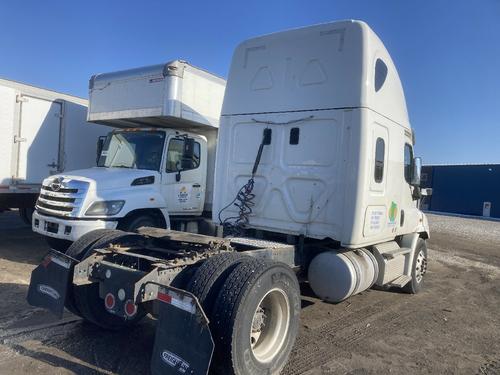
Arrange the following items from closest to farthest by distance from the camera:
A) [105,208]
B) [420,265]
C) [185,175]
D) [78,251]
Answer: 1. [78,251]
2. [105,208]
3. [420,265]
4. [185,175]

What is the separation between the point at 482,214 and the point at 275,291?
31217 mm

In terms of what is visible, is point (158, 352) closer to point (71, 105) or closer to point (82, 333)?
point (82, 333)

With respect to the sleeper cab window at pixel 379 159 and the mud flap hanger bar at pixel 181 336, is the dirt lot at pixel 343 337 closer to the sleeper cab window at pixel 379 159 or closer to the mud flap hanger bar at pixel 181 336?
the mud flap hanger bar at pixel 181 336

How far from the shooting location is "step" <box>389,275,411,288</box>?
663 cm

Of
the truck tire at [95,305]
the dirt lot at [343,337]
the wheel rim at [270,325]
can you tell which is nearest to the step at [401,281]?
the dirt lot at [343,337]

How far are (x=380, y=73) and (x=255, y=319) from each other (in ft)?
11.8

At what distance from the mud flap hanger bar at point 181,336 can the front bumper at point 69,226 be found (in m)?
4.31

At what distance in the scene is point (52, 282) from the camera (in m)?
4.37

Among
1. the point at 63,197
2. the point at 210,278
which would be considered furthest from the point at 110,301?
the point at 63,197

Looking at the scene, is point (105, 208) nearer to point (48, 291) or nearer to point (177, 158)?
point (177, 158)

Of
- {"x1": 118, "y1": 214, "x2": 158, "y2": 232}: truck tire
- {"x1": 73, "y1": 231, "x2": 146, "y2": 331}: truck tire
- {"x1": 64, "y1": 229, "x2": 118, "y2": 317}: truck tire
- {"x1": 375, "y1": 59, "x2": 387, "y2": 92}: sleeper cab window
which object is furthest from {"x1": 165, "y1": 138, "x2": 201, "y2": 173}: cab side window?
{"x1": 375, "y1": 59, "x2": 387, "y2": 92}: sleeper cab window

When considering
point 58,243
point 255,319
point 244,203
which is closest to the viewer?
point 255,319

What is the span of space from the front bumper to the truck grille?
12cm

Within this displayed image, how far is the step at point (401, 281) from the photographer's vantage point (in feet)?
21.7
